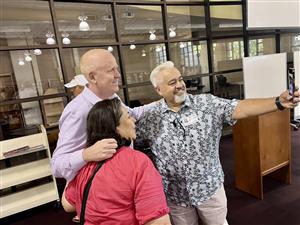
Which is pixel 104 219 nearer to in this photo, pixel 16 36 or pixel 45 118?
pixel 45 118

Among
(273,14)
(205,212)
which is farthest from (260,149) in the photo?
(273,14)

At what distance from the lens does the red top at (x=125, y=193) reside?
889 mm

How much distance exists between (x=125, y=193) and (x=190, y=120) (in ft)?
2.22

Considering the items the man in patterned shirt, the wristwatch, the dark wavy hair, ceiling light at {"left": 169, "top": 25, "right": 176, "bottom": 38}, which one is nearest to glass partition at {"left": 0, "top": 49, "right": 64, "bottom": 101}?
ceiling light at {"left": 169, "top": 25, "right": 176, "bottom": 38}

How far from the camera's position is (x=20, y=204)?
2.78 metres

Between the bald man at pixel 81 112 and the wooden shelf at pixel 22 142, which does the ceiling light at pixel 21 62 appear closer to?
the wooden shelf at pixel 22 142

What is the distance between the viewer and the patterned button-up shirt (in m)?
1.41

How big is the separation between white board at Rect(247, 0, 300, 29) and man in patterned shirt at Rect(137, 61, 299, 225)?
3040 millimetres

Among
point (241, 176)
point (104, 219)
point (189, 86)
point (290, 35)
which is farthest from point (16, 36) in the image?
point (290, 35)

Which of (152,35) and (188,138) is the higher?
(152,35)

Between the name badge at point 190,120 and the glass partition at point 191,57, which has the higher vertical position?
the glass partition at point 191,57

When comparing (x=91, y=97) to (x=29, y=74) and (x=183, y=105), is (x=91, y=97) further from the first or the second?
(x=29, y=74)

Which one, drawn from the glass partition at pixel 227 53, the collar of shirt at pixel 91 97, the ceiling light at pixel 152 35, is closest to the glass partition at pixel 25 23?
the ceiling light at pixel 152 35

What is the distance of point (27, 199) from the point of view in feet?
9.41
